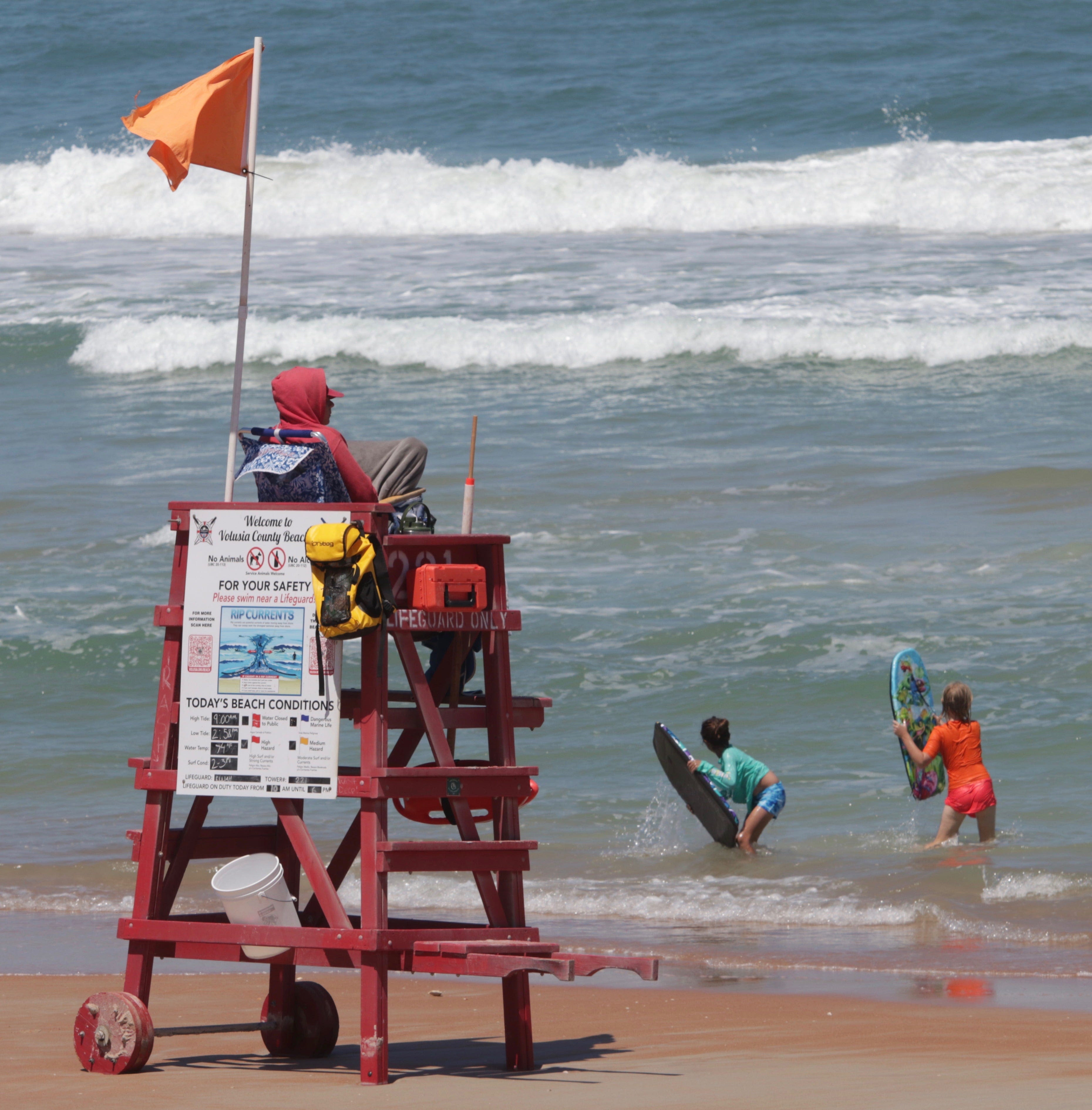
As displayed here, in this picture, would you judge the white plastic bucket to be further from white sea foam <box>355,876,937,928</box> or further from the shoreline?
white sea foam <box>355,876,937,928</box>

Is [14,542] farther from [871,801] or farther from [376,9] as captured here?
[376,9]

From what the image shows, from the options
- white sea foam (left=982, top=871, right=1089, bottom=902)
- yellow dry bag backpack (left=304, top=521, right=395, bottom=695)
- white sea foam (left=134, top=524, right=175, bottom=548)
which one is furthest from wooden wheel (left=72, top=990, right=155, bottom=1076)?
white sea foam (left=134, top=524, right=175, bottom=548)

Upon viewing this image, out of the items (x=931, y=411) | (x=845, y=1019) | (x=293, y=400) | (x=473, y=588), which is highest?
(x=931, y=411)

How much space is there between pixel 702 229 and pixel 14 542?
17.1 meters

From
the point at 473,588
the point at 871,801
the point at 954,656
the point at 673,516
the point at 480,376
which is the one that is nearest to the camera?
the point at 473,588

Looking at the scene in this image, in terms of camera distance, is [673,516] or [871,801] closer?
[871,801]

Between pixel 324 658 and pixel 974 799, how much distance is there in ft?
17.9

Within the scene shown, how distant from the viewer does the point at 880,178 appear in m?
30.7

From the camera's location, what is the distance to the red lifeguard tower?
4.97 metres

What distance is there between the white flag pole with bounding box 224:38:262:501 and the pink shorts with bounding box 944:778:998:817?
5.47 meters

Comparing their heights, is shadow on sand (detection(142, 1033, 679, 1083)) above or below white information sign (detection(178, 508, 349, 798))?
below

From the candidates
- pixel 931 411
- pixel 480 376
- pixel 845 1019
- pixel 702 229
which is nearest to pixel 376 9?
pixel 702 229

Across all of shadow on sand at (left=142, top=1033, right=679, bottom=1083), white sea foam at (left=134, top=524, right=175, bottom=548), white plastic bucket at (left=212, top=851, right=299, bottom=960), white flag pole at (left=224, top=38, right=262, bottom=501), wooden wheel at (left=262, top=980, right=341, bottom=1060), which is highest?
white sea foam at (left=134, top=524, right=175, bottom=548)

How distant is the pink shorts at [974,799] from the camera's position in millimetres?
9453
